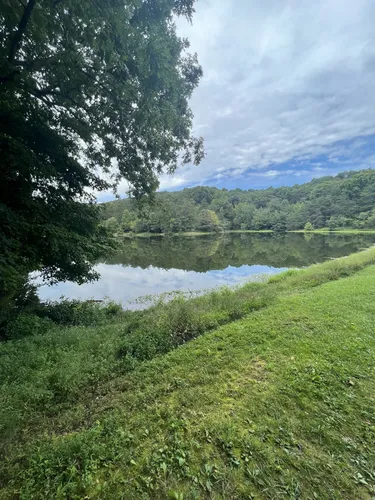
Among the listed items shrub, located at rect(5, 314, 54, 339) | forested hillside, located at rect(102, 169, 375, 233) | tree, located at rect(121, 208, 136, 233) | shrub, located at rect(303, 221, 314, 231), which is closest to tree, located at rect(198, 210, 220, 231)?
forested hillside, located at rect(102, 169, 375, 233)

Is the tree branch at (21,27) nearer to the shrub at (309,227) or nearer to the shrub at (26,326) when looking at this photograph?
the shrub at (26,326)

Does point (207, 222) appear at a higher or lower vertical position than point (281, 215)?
higher

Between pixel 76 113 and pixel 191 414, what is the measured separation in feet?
26.2

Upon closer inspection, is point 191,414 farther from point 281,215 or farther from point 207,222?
point 281,215

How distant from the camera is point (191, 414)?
118 inches

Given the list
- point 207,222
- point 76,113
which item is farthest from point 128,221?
point 76,113

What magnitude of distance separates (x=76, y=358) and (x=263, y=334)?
4.12 meters

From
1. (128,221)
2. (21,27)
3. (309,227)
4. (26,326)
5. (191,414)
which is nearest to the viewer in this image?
(191,414)

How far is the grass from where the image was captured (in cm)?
219

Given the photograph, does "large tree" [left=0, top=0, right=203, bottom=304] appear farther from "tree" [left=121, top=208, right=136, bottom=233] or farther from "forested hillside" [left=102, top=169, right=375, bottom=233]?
"tree" [left=121, top=208, right=136, bottom=233]

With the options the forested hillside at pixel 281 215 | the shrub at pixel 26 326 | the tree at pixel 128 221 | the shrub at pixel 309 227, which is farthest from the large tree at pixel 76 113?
the shrub at pixel 309 227

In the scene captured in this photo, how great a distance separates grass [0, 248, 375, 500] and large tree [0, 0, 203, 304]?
86.1 inches

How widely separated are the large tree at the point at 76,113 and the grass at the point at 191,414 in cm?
219

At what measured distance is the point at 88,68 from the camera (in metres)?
5.12
